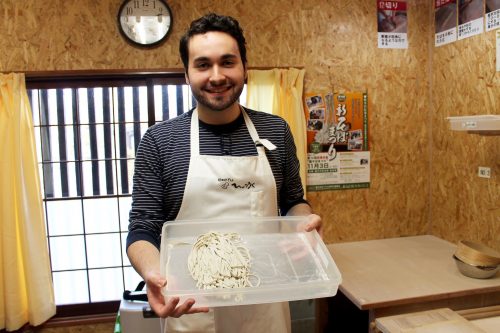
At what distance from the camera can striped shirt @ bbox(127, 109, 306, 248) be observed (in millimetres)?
1252

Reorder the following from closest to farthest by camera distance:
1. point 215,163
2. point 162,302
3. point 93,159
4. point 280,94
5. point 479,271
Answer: point 162,302, point 215,163, point 479,271, point 280,94, point 93,159

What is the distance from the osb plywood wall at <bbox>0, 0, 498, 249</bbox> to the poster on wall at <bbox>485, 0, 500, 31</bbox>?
140 mm

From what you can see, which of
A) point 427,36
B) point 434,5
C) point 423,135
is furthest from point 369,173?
point 434,5

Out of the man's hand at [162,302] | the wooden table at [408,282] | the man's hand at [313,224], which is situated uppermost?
the man's hand at [313,224]

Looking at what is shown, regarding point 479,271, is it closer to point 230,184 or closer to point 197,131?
point 230,184

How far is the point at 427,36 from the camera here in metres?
2.86

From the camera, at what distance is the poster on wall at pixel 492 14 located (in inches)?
87.7

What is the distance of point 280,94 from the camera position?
2650mm

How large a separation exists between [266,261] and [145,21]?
193cm

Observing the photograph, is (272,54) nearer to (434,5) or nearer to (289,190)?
(434,5)

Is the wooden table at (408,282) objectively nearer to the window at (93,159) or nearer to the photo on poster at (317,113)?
the photo on poster at (317,113)

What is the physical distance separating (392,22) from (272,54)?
901mm

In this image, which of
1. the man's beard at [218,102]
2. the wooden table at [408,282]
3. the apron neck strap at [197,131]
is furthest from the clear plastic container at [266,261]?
the wooden table at [408,282]

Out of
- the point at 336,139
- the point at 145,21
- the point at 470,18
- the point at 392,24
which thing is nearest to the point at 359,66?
the point at 392,24
